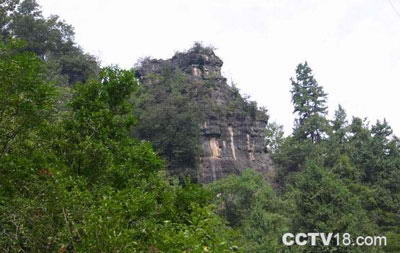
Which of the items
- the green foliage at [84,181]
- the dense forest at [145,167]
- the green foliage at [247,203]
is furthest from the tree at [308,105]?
the green foliage at [84,181]

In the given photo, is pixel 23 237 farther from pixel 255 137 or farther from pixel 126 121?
pixel 255 137

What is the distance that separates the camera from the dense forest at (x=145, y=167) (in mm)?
8102

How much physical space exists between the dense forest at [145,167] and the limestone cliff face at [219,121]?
0.49 metres

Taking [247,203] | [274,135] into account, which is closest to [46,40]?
[247,203]

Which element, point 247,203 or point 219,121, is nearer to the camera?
point 247,203

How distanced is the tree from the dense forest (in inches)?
5.3

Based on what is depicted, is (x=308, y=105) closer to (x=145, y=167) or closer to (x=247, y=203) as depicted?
(x=247, y=203)

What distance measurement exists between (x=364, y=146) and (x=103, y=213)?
4166 centimetres

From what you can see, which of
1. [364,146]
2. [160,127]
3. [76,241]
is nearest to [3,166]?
[76,241]

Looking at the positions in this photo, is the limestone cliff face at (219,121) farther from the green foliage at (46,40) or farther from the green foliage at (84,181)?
the green foliage at (84,181)

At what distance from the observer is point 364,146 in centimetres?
4562

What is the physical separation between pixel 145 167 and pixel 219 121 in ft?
106

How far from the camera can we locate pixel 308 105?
54781mm

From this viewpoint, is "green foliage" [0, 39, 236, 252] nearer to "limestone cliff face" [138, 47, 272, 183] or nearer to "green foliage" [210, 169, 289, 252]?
"green foliage" [210, 169, 289, 252]
